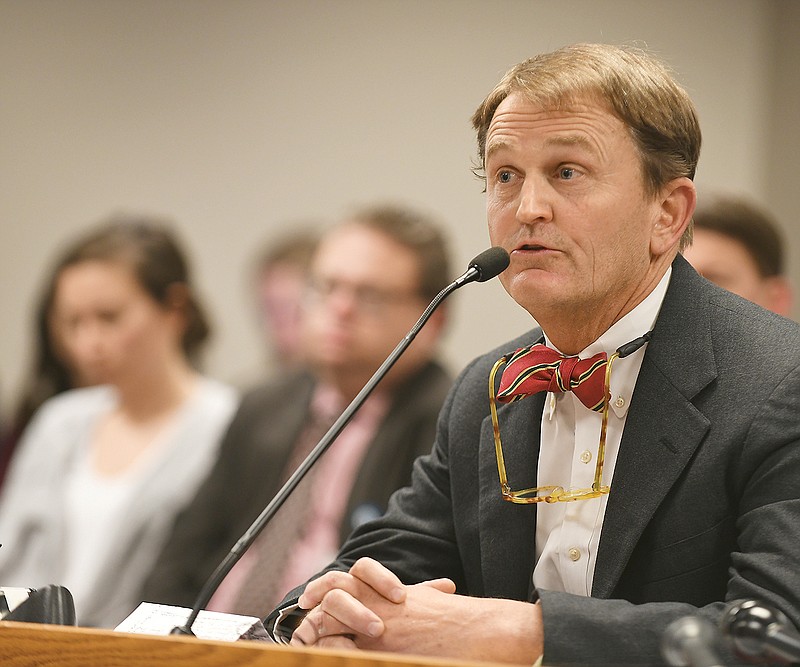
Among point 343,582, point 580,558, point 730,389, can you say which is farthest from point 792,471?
point 343,582

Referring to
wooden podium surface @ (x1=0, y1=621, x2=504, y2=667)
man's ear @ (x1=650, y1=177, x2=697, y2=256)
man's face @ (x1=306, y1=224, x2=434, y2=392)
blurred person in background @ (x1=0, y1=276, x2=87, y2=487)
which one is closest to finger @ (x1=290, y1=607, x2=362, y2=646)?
wooden podium surface @ (x1=0, y1=621, x2=504, y2=667)

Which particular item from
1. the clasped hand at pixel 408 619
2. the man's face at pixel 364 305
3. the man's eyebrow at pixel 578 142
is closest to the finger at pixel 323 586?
the clasped hand at pixel 408 619

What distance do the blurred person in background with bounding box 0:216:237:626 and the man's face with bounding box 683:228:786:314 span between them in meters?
1.82

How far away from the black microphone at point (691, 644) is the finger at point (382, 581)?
531mm

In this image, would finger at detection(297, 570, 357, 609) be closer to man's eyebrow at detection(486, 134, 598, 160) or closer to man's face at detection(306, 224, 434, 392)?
man's eyebrow at detection(486, 134, 598, 160)

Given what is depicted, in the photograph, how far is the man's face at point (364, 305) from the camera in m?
3.67

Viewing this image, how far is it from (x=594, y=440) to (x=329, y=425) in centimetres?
199

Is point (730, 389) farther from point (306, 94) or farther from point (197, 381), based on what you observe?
point (306, 94)

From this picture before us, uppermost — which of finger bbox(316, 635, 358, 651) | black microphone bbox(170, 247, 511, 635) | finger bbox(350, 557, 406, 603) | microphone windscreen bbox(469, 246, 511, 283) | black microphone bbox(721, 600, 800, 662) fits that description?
microphone windscreen bbox(469, 246, 511, 283)

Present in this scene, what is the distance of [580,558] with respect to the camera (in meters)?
1.70

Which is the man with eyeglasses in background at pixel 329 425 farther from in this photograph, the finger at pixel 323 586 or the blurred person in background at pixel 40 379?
the finger at pixel 323 586

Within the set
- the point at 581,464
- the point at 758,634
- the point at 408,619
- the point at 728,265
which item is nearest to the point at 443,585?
the point at 408,619

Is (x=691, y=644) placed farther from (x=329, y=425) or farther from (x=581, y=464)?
(x=329, y=425)

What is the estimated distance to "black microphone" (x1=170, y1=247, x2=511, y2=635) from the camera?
4.87 feet
